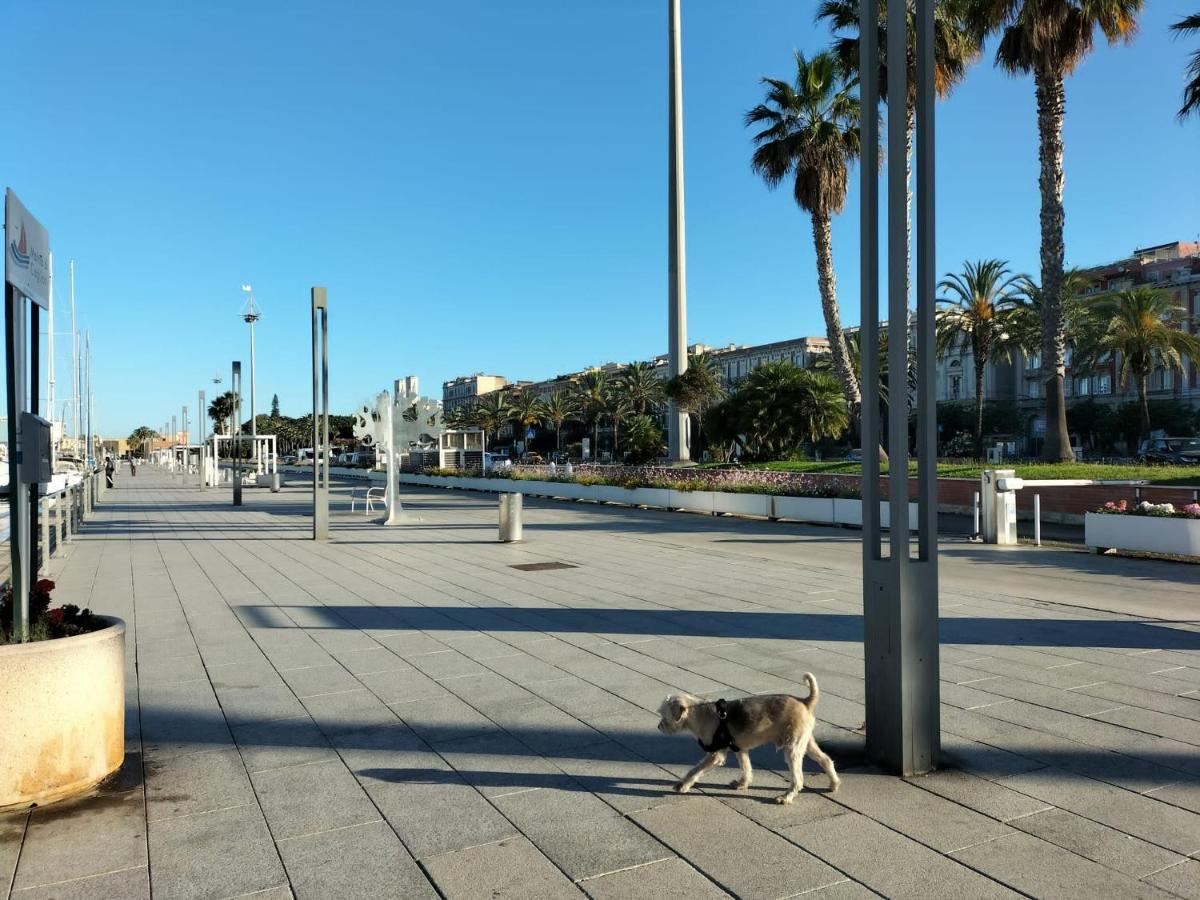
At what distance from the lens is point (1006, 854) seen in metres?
3.42

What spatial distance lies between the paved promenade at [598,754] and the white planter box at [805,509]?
8.24 meters

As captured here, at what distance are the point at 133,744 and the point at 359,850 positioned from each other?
2.18 m

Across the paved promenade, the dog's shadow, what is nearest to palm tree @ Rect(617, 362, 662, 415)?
the paved promenade

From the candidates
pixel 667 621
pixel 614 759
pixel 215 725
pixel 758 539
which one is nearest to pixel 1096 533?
pixel 758 539

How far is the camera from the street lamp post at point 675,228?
31.7 metres

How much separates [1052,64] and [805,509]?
41.0 feet

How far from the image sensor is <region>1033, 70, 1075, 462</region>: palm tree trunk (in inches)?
862

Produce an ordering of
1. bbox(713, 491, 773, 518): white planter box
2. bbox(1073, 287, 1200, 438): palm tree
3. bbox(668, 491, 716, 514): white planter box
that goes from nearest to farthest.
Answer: bbox(713, 491, 773, 518): white planter box → bbox(668, 491, 716, 514): white planter box → bbox(1073, 287, 1200, 438): palm tree

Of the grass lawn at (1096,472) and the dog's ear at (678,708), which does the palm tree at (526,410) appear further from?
the dog's ear at (678,708)

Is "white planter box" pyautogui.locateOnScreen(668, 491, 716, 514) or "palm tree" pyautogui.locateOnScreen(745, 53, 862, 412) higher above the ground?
"palm tree" pyautogui.locateOnScreen(745, 53, 862, 412)

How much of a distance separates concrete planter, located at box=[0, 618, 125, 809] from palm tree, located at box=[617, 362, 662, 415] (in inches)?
2911

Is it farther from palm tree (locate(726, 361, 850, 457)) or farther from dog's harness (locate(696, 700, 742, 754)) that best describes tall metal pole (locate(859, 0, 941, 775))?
palm tree (locate(726, 361, 850, 457))

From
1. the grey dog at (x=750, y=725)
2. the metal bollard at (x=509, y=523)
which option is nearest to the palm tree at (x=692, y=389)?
the metal bollard at (x=509, y=523)

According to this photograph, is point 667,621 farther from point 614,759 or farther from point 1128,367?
point 1128,367
